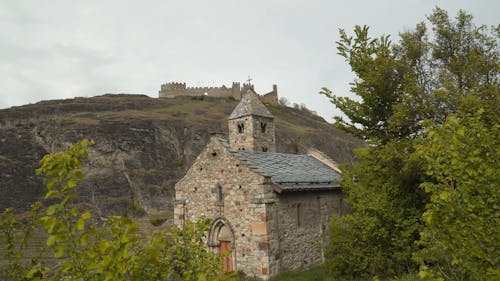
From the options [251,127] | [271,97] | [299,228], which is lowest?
[299,228]

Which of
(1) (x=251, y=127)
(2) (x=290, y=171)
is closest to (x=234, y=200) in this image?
(2) (x=290, y=171)

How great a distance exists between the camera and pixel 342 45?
12.2m

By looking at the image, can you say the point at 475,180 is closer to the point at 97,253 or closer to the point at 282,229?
the point at 97,253

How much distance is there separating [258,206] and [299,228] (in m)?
2.89

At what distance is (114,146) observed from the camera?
41.8 meters

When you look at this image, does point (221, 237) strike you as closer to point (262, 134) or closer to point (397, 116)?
Answer: point (262, 134)

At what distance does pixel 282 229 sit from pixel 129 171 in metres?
28.1

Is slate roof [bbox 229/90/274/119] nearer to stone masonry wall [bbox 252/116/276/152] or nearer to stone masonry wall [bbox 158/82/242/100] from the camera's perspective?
stone masonry wall [bbox 252/116/276/152]

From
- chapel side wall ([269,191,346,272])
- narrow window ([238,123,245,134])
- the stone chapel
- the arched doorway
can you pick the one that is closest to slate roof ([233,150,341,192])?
the stone chapel

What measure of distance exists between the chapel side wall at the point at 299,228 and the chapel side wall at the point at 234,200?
0.63 m

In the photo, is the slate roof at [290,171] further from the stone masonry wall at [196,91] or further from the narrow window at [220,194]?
the stone masonry wall at [196,91]

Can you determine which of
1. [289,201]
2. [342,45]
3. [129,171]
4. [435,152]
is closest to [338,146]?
[129,171]

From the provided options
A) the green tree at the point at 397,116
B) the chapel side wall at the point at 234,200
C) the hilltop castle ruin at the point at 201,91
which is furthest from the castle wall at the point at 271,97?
the green tree at the point at 397,116

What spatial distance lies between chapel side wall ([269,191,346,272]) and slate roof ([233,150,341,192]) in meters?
0.44
